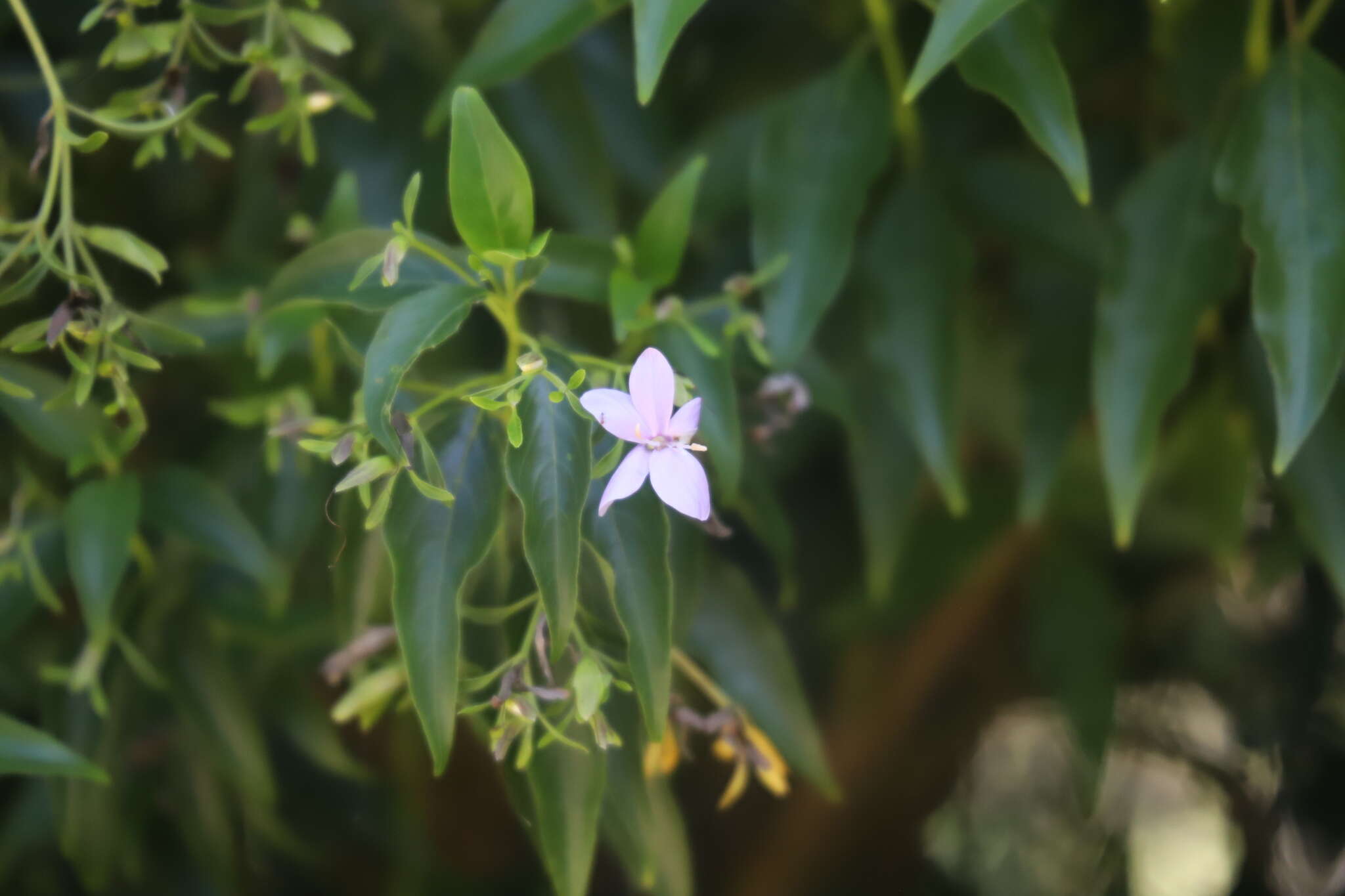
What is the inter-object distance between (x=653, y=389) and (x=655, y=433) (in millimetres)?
15

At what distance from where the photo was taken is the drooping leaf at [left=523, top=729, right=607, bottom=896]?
1.51ft

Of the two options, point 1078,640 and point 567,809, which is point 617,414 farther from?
point 1078,640

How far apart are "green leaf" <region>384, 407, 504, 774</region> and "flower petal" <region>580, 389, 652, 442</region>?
0.07 meters

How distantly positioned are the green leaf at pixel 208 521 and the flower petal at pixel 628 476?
0.86ft

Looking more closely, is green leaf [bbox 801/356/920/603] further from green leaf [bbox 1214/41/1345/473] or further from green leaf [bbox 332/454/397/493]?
green leaf [bbox 332/454/397/493]

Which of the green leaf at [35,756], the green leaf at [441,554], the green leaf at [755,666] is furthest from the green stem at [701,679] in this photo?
the green leaf at [35,756]

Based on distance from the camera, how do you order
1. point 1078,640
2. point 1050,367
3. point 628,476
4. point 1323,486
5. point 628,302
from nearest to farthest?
point 628,476 < point 628,302 < point 1323,486 < point 1050,367 < point 1078,640

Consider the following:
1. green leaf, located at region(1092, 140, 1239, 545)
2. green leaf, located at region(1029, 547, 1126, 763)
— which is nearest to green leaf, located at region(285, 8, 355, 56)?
green leaf, located at region(1092, 140, 1239, 545)

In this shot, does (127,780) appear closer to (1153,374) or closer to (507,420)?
(507,420)

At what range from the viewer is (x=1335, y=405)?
0.60 metres

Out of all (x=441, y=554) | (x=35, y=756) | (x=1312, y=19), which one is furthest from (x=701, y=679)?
(x=1312, y=19)

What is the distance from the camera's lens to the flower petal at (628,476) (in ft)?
1.21

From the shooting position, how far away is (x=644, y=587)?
1.37 ft

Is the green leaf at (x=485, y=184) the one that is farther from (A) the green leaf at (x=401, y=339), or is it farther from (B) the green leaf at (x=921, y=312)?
(B) the green leaf at (x=921, y=312)
